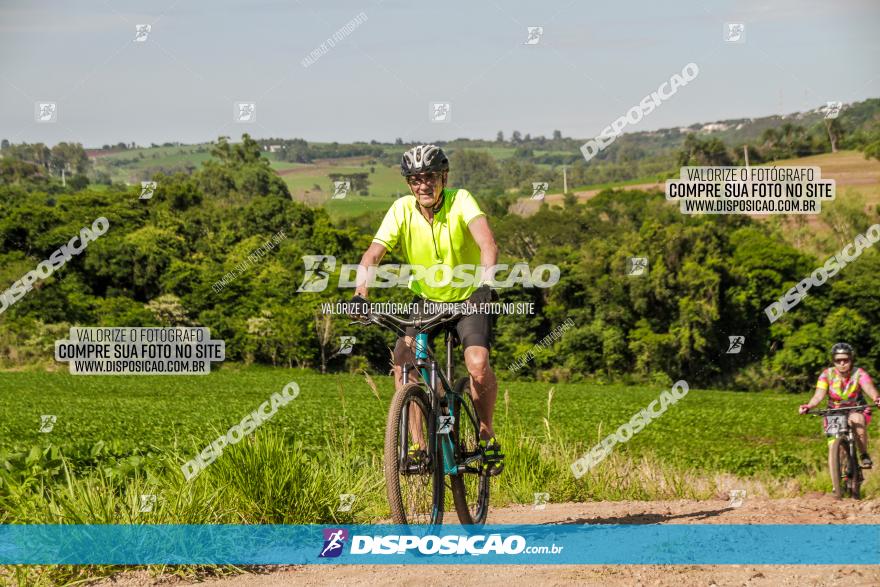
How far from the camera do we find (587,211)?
79125 millimetres

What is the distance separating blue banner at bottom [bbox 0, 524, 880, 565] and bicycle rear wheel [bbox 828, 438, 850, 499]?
13.2 feet

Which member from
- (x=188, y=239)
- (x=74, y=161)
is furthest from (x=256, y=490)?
(x=74, y=161)

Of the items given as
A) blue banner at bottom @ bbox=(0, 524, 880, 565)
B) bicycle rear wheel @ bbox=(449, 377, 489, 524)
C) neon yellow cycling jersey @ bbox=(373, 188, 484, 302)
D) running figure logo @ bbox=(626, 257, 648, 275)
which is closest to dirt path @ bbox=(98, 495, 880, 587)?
blue banner at bottom @ bbox=(0, 524, 880, 565)

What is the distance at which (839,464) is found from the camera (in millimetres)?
10289

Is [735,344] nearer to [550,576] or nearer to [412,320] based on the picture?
[412,320]

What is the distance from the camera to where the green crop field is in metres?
6.36

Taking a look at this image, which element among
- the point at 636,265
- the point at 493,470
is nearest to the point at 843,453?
the point at 493,470

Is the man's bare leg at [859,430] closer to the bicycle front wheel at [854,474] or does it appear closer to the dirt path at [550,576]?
the bicycle front wheel at [854,474]

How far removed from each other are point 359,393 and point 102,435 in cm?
2128

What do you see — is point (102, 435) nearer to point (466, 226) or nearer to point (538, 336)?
point (466, 226)

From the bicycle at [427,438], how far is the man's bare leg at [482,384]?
5 centimetres

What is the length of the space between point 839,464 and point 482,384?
5.20m

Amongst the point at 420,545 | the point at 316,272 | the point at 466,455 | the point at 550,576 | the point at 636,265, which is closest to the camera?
the point at 550,576

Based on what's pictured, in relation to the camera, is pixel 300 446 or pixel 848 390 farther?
pixel 848 390
